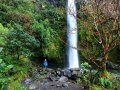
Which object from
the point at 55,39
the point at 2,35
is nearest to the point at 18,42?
the point at 2,35

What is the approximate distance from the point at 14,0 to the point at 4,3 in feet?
3.27

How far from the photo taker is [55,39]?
53.1 feet

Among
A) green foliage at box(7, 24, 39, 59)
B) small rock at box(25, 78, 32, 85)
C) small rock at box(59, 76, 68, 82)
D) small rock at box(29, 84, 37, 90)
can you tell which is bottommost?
small rock at box(29, 84, 37, 90)

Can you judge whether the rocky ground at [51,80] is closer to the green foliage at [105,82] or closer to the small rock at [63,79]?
the small rock at [63,79]

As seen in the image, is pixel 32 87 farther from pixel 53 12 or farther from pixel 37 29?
pixel 53 12

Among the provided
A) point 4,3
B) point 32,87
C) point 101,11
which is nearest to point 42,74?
point 32,87

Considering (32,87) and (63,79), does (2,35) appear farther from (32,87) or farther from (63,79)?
(63,79)

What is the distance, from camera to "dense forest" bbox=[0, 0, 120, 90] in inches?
409

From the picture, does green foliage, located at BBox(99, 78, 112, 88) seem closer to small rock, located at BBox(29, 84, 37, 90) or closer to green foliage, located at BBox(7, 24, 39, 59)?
small rock, located at BBox(29, 84, 37, 90)

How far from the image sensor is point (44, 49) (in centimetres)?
1490

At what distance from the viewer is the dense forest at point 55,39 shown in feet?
34.1

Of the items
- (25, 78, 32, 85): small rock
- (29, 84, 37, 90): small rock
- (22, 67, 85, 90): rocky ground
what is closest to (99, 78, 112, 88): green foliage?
(22, 67, 85, 90): rocky ground

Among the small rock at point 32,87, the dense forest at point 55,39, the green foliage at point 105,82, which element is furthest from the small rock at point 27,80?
the green foliage at point 105,82

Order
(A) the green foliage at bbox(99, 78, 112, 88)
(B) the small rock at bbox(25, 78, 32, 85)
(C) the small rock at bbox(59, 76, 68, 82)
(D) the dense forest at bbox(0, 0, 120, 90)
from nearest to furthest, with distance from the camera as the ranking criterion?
(A) the green foliage at bbox(99, 78, 112, 88)
(D) the dense forest at bbox(0, 0, 120, 90)
(B) the small rock at bbox(25, 78, 32, 85)
(C) the small rock at bbox(59, 76, 68, 82)
